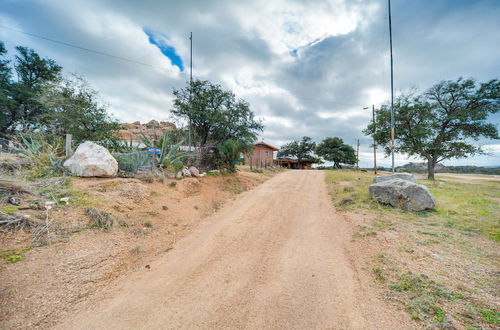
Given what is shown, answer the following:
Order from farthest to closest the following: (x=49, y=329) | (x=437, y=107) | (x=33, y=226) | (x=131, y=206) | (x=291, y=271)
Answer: (x=437, y=107), (x=131, y=206), (x=33, y=226), (x=291, y=271), (x=49, y=329)

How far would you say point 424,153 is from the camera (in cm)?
1702

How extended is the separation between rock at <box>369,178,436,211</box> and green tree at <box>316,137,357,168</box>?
34429 millimetres

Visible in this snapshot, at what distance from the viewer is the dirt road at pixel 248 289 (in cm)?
215

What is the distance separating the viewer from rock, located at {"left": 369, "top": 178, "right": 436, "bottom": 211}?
20.7 ft

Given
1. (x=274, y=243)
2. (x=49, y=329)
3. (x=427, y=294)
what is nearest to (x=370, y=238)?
(x=427, y=294)

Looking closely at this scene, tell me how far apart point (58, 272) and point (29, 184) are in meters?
3.59

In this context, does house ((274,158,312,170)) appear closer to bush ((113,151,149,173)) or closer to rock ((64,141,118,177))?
bush ((113,151,149,173))

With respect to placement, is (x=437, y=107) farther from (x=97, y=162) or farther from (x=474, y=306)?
(x=97, y=162)

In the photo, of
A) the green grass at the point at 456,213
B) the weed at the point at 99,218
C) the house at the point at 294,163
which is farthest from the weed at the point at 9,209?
the house at the point at 294,163

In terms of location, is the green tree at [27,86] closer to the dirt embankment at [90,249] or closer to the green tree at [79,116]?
the green tree at [79,116]

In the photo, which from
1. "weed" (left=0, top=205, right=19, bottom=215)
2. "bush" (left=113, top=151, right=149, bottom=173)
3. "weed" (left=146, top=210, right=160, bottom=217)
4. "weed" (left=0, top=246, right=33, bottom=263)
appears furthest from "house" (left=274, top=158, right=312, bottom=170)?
"weed" (left=0, top=246, right=33, bottom=263)

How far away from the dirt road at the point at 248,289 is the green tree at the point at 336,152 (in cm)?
3809

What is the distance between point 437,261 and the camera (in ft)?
10.5

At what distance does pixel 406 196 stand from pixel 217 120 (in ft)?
31.5
